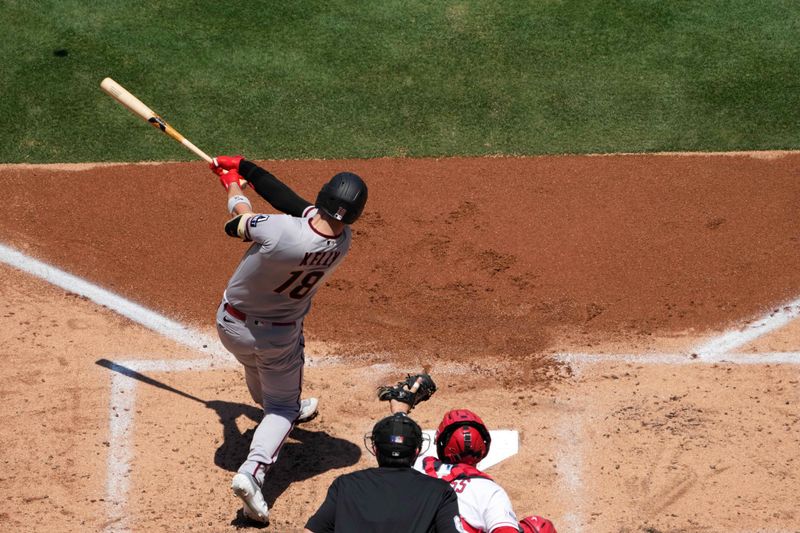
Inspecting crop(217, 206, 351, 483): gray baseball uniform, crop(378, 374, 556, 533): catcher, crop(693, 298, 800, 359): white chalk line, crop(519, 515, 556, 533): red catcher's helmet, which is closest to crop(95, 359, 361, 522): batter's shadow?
crop(217, 206, 351, 483): gray baseball uniform

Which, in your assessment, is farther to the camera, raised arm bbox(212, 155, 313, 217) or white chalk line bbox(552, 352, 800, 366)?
white chalk line bbox(552, 352, 800, 366)

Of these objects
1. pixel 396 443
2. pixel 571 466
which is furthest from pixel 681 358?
pixel 396 443

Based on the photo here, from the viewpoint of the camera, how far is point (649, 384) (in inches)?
296

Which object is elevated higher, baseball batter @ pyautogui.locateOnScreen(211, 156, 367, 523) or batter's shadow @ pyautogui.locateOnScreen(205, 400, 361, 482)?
baseball batter @ pyautogui.locateOnScreen(211, 156, 367, 523)

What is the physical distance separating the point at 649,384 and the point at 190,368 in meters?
3.29

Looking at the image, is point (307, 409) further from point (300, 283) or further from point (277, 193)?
point (277, 193)

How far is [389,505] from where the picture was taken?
4.57 m

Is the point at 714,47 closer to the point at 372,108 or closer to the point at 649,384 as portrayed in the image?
the point at 372,108

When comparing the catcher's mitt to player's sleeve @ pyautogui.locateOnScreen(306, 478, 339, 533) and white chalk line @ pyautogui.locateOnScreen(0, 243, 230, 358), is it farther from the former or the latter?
white chalk line @ pyautogui.locateOnScreen(0, 243, 230, 358)

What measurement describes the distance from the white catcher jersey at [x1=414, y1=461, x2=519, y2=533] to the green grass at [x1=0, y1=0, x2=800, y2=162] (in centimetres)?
502

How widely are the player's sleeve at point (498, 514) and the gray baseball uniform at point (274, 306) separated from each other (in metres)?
1.89

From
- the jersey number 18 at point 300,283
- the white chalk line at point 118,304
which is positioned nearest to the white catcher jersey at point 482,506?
the jersey number 18 at point 300,283

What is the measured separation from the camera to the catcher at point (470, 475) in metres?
4.98

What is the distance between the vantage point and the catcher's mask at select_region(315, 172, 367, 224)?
239 inches
